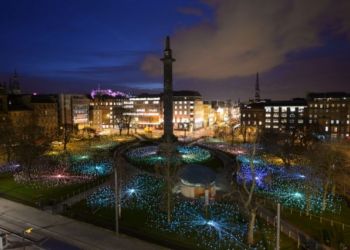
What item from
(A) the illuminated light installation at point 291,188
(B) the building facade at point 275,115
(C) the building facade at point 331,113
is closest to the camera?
(A) the illuminated light installation at point 291,188

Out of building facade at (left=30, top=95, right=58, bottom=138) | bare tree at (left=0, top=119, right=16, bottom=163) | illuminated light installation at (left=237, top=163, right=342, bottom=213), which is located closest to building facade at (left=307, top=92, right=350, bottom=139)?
illuminated light installation at (left=237, top=163, right=342, bottom=213)

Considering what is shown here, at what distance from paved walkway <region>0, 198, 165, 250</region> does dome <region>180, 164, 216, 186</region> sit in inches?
569

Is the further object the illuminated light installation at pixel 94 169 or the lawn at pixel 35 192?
the illuminated light installation at pixel 94 169

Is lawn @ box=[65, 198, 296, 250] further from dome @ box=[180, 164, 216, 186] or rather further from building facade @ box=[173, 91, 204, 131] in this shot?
building facade @ box=[173, 91, 204, 131]

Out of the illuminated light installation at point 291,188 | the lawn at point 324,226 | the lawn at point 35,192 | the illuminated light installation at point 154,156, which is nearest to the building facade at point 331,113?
the illuminated light installation at point 154,156

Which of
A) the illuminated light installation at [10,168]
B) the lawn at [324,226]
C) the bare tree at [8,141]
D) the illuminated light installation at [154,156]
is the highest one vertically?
the bare tree at [8,141]

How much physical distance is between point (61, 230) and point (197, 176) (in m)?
18.4

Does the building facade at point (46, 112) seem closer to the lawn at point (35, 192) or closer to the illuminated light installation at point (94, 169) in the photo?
the illuminated light installation at point (94, 169)

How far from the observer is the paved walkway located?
1024 inches

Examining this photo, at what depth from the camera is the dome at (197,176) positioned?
3989 cm

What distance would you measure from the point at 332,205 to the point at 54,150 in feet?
198

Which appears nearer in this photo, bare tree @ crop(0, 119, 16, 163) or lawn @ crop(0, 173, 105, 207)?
lawn @ crop(0, 173, 105, 207)

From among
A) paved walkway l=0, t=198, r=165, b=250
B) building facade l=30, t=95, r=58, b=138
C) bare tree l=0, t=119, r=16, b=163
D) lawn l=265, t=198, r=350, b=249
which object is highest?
building facade l=30, t=95, r=58, b=138

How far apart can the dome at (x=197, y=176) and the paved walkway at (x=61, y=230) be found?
14442 mm
